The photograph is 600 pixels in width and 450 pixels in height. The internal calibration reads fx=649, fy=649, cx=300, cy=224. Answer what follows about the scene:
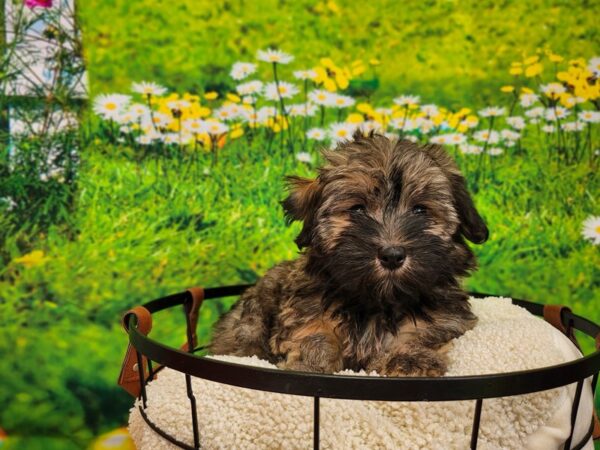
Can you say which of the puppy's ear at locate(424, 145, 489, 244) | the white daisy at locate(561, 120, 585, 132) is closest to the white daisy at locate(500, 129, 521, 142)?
the white daisy at locate(561, 120, 585, 132)

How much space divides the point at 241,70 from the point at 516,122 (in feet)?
4.95

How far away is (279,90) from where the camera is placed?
11.6 ft

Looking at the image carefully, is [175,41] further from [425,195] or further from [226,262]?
[425,195]

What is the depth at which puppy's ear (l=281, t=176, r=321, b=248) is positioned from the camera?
223 centimetres

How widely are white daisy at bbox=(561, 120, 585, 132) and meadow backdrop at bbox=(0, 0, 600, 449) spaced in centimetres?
1

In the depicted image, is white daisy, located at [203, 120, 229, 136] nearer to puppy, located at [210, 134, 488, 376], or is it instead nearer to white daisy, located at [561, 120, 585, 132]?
puppy, located at [210, 134, 488, 376]

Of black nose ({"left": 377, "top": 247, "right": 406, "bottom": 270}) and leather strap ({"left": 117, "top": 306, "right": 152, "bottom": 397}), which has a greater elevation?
black nose ({"left": 377, "top": 247, "right": 406, "bottom": 270})

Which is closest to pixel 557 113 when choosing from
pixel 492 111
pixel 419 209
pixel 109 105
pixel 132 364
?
pixel 492 111

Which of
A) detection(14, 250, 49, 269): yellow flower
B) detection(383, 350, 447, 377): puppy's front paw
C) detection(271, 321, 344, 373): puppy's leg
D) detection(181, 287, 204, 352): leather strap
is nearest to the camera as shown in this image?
detection(383, 350, 447, 377): puppy's front paw

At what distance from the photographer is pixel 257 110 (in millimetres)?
A: 3521

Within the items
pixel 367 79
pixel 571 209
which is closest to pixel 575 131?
pixel 571 209

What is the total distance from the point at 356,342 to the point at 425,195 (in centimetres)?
54

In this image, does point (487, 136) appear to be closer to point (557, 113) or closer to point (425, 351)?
point (557, 113)

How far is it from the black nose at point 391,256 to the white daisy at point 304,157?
168 cm
